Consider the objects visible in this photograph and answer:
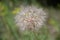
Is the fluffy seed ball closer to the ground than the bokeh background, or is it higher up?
higher up

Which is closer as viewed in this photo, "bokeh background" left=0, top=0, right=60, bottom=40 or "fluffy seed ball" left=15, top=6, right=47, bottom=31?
"fluffy seed ball" left=15, top=6, right=47, bottom=31

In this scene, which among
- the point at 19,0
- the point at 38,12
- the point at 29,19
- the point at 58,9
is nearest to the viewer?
the point at 29,19

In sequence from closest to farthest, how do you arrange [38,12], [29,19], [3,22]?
[29,19] < [38,12] < [3,22]

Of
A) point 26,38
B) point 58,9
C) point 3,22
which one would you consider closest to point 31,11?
point 26,38

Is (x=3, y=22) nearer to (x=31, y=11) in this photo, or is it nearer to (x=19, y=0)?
(x=19, y=0)

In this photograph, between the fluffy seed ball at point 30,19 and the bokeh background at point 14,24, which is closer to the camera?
the fluffy seed ball at point 30,19

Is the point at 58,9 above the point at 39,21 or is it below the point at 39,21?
below

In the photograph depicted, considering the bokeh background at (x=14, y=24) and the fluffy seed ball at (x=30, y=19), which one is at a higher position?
the fluffy seed ball at (x=30, y=19)

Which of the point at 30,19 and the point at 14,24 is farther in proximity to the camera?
the point at 14,24
